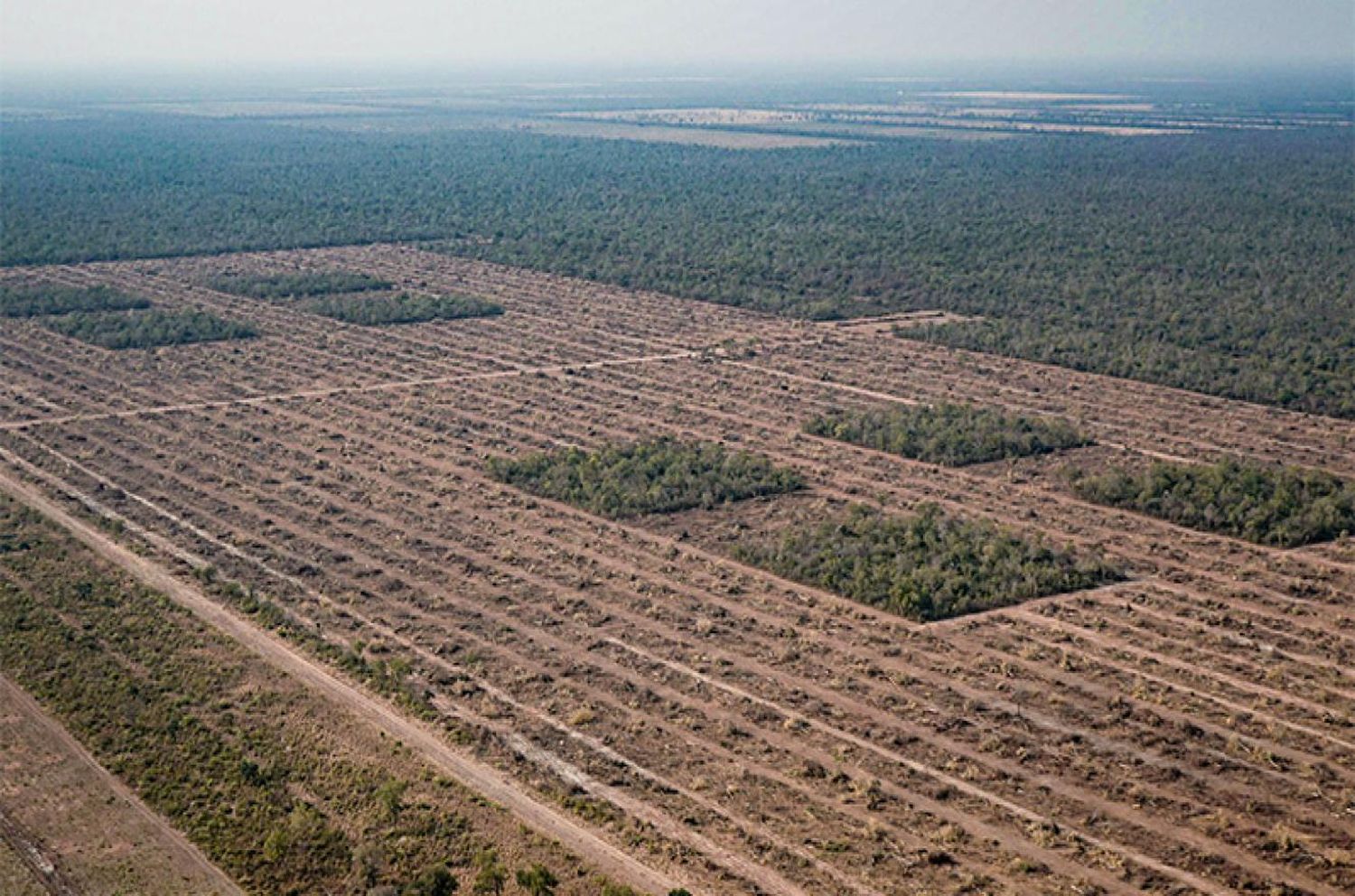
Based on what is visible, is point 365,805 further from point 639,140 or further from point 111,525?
point 639,140

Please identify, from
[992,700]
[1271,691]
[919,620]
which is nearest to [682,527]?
[919,620]

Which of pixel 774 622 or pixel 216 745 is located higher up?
pixel 216 745

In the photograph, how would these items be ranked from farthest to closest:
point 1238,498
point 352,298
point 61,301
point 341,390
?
point 352,298
point 61,301
point 341,390
point 1238,498

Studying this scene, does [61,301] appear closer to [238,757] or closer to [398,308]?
[398,308]

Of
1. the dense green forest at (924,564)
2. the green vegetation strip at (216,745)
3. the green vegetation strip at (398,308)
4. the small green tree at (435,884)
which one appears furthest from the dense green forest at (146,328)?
the small green tree at (435,884)

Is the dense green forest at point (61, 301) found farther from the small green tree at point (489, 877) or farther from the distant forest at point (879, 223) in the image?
the small green tree at point (489, 877)

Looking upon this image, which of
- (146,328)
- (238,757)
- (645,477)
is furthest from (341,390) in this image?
(238,757)

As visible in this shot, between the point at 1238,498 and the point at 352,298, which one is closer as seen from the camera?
the point at 1238,498
